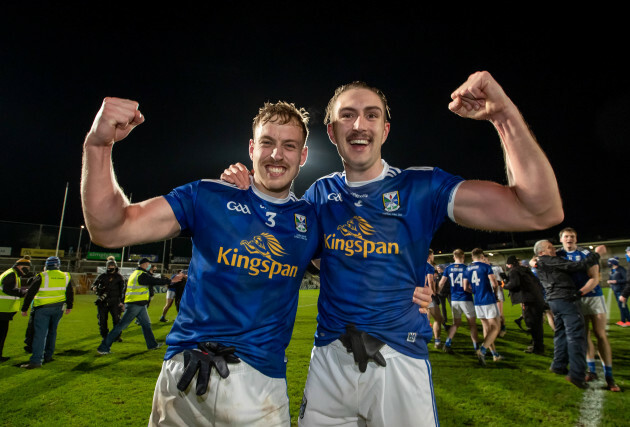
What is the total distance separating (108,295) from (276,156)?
1026 cm

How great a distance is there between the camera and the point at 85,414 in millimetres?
4906

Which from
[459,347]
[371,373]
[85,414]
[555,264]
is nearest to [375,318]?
[371,373]

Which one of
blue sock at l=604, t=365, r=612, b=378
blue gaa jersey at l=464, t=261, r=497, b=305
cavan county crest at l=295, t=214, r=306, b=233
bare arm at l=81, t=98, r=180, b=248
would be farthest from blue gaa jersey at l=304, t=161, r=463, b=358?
blue gaa jersey at l=464, t=261, r=497, b=305

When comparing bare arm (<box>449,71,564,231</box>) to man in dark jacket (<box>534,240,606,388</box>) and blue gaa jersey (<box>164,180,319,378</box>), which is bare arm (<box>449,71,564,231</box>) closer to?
blue gaa jersey (<box>164,180,319,378</box>)

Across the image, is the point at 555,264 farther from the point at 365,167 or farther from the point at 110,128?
the point at 110,128

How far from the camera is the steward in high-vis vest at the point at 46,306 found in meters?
7.42

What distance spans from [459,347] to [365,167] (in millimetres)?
8771

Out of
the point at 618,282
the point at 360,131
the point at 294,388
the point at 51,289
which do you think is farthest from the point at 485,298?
the point at 51,289

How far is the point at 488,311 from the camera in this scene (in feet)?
26.8

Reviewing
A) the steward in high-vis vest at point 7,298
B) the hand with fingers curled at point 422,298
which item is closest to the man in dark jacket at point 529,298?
the hand with fingers curled at point 422,298

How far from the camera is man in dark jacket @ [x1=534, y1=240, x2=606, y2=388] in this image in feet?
19.4

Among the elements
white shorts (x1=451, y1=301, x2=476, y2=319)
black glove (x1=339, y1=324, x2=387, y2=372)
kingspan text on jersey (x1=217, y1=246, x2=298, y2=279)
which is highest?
kingspan text on jersey (x1=217, y1=246, x2=298, y2=279)

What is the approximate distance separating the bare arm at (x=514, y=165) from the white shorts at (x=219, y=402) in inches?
62.2

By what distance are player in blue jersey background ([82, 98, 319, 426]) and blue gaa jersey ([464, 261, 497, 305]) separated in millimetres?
7682
